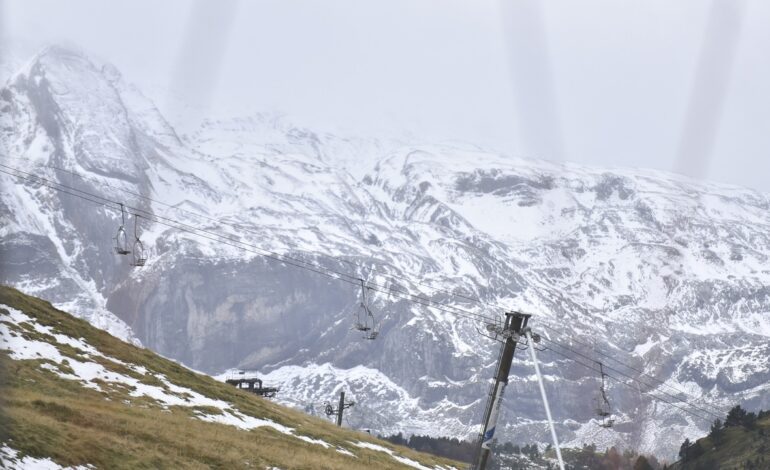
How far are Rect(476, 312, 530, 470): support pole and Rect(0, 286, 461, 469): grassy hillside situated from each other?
1382 centimetres

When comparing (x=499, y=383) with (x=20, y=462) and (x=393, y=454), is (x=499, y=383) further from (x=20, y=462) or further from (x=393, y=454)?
(x=393, y=454)

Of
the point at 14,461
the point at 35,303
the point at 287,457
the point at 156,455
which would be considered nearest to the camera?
the point at 14,461

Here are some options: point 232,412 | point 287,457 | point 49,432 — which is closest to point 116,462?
point 49,432

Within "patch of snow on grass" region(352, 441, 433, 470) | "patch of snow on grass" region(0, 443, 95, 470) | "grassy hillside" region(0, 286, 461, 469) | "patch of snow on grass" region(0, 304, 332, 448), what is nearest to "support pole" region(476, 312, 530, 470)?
"grassy hillside" region(0, 286, 461, 469)

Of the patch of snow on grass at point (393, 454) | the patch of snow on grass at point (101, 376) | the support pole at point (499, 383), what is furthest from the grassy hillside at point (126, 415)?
the support pole at point (499, 383)

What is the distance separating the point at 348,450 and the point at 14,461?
2182 inches

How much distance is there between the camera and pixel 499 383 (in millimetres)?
67125

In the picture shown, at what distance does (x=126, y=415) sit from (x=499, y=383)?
25.7 m

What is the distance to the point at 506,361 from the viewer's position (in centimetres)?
6694

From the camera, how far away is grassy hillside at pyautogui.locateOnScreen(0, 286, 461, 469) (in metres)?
56.8

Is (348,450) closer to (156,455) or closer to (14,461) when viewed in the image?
(156,455)

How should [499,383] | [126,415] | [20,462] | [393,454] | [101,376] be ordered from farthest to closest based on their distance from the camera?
1. [393,454]
2. [101,376]
3. [126,415]
4. [499,383]
5. [20,462]

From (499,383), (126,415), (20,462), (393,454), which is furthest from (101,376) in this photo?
(20,462)

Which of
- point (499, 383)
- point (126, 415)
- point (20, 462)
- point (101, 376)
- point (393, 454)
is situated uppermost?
point (499, 383)
